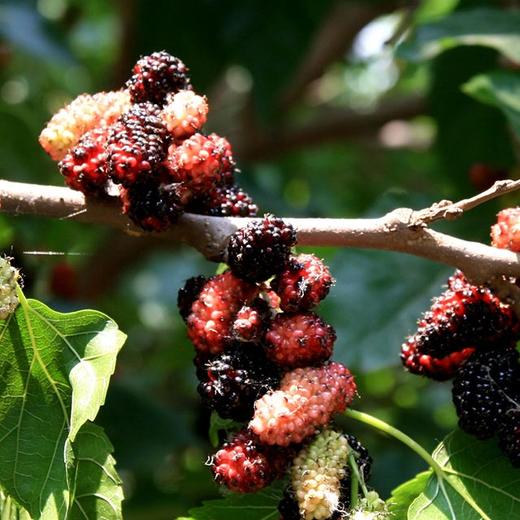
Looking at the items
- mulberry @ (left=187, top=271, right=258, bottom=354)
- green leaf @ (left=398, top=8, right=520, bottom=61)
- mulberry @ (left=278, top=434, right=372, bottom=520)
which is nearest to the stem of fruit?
mulberry @ (left=278, top=434, right=372, bottom=520)

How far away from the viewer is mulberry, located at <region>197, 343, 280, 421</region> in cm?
94

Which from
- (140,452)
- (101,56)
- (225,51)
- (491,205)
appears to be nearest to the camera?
(491,205)

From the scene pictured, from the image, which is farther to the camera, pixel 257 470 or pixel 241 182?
pixel 241 182

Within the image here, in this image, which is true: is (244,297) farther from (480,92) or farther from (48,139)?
(480,92)

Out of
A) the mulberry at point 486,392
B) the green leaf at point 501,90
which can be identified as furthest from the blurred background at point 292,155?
the mulberry at point 486,392

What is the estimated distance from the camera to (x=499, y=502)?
0.97 metres

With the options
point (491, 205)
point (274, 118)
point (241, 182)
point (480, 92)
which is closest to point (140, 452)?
point (241, 182)

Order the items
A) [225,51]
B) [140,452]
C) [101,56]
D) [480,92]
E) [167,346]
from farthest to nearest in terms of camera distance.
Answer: [101,56] → [167,346] → [140,452] → [225,51] → [480,92]

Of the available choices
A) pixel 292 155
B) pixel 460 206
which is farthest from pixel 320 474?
pixel 292 155

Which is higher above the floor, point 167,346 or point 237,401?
point 237,401

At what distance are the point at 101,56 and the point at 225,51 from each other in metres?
1.51

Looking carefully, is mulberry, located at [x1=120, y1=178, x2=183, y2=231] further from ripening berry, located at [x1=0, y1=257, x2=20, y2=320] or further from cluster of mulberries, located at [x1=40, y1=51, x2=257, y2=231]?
ripening berry, located at [x1=0, y1=257, x2=20, y2=320]

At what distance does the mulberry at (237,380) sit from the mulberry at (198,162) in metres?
0.18

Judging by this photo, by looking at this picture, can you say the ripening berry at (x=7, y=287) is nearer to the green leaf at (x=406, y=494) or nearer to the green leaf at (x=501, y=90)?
the green leaf at (x=406, y=494)
